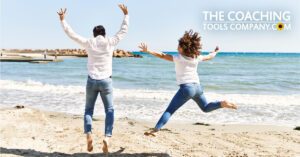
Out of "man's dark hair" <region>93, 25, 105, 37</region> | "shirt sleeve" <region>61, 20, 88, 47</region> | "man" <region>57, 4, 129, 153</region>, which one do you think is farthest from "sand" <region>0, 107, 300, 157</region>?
"man's dark hair" <region>93, 25, 105, 37</region>

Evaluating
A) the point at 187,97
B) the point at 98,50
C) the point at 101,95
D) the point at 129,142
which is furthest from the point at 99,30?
the point at 129,142

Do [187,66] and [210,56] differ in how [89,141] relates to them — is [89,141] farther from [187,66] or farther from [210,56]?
[210,56]

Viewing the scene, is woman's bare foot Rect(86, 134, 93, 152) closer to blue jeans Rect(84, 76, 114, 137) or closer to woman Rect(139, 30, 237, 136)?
blue jeans Rect(84, 76, 114, 137)

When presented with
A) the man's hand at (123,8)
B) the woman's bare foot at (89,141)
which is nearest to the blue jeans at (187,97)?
the woman's bare foot at (89,141)

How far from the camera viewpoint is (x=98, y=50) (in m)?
5.29

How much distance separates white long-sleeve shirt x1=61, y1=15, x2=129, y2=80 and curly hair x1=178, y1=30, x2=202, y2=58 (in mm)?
905

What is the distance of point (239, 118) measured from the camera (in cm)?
1084

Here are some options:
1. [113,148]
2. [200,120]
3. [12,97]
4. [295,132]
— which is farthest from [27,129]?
[12,97]

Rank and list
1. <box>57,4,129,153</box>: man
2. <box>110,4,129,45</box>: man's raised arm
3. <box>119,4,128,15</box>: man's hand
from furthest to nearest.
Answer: <box>119,4,128,15</box>: man's hand, <box>110,4,129,45</box>: man's raised arm, <box>57,4,129,153</box>: man

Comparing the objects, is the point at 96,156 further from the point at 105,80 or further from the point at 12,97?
the point at 12,97

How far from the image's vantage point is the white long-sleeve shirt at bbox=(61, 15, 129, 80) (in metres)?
5.26

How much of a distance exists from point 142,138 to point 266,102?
887cm

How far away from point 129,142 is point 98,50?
199cm

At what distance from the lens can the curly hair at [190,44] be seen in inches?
212
